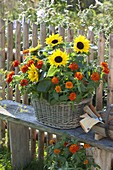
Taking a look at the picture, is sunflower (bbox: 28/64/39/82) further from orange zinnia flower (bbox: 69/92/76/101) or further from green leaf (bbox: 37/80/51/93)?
orange zinnia flower (bbox: 69/92/76/101)

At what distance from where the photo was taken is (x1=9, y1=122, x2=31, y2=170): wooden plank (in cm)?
353

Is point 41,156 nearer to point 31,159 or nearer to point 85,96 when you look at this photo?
point 31,159

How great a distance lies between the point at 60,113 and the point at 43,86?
23cm

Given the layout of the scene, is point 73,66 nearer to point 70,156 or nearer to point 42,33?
point 70,156

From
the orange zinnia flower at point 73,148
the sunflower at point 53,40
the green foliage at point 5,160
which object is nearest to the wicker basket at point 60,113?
the orange zinnia flower at point 73,148

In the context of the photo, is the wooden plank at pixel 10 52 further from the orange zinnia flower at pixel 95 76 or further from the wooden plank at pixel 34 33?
the orange zinnia flower at pixel 95 76

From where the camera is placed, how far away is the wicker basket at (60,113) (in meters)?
2.83

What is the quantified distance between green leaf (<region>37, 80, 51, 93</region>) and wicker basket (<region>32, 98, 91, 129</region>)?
0.37ft

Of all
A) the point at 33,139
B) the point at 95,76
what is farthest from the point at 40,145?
the point at 95,76

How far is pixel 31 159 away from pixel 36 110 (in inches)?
39.0

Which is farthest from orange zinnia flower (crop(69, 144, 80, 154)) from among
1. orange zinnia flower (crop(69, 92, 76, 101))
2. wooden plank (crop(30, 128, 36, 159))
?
wooden plank (crop(30, 128, 36, 159))

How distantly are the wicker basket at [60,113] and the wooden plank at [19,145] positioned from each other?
25.5 inches

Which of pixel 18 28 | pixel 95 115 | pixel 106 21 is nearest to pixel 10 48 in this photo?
pixel 18 28

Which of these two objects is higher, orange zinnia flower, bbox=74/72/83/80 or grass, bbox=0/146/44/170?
orange zinnia flower, bbox=74/72/83/80
